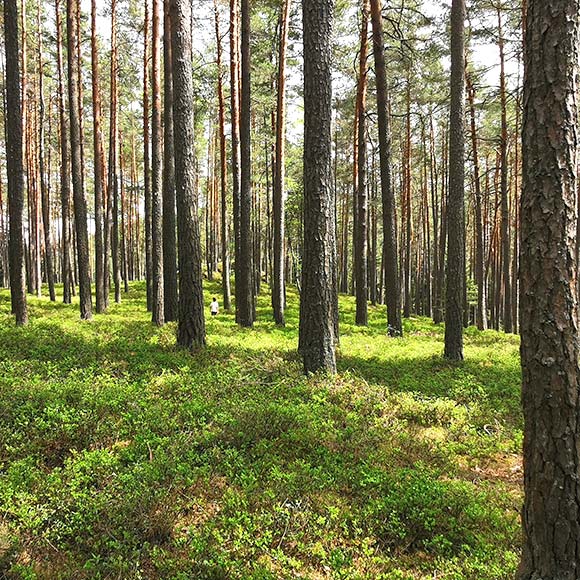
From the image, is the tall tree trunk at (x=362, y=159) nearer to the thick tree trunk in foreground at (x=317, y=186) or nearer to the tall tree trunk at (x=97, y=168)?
the thick tree trunk in foreground at (x=317, y=186)

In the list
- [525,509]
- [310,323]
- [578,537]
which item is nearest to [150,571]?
[525,509]

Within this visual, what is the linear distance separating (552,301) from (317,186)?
5.11 meters

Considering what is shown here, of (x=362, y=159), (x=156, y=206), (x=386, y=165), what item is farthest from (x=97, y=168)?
(x=386, y=165)

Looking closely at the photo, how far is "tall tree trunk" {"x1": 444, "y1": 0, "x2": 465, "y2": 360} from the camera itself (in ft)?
32.3

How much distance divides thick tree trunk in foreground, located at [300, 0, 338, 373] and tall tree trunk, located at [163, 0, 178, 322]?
5.40m

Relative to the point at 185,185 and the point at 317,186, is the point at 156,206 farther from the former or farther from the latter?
the point at 317,186

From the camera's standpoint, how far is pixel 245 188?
1374cm

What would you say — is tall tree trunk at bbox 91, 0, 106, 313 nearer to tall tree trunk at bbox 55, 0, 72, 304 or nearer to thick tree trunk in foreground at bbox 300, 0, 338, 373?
tall tree trunk at bbox 55, 0, 72, 304

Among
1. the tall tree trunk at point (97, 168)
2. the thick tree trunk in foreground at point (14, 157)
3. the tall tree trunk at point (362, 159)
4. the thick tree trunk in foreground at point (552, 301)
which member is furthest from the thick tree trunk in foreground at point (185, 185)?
the tall tree trunk at point (97, 168)

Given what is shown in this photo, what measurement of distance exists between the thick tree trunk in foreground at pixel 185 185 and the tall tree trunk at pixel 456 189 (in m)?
5.81

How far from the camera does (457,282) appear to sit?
34.0ft

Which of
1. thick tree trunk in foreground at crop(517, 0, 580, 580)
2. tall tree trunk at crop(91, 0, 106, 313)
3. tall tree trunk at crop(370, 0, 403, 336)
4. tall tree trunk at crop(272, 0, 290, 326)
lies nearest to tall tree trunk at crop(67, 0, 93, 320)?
tall tree trunk at crop(91, 0, 106, 313)

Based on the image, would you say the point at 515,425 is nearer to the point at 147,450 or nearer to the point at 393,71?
the point at 147,450

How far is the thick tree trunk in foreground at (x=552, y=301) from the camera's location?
2900 millimetres
